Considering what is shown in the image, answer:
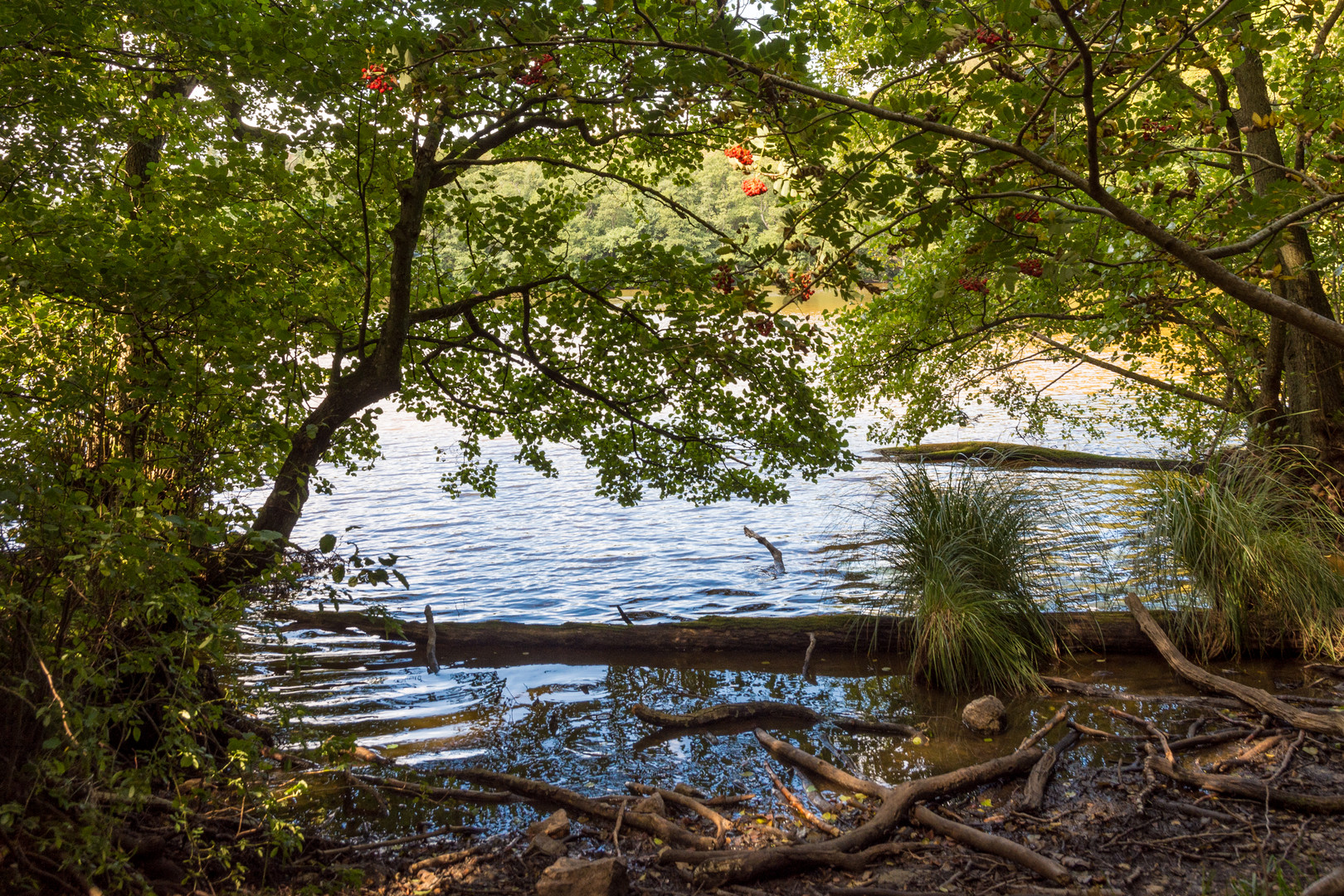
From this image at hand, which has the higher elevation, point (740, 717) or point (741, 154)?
point (741, 154)

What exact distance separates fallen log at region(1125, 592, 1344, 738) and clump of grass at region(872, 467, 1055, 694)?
0.74m

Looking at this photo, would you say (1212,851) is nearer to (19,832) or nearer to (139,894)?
(139,894)

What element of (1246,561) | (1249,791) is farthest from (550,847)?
(1246,561)

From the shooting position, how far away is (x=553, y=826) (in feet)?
14.6

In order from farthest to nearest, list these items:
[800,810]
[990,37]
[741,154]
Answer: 1. [741,154]
2. [800,810]
3. [990,37]

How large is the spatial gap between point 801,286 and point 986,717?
3897mm

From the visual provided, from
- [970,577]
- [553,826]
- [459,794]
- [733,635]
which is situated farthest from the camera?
[733,635]

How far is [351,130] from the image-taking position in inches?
190

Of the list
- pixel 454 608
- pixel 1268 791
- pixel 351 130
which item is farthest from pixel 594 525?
pixel 1268 791

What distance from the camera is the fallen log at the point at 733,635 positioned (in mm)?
6938

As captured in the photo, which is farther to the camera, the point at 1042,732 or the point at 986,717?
the point at 986,717

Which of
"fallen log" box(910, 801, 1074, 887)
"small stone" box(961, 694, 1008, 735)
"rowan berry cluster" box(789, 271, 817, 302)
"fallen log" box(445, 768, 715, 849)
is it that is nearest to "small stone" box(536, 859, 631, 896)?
"fallen log" box(445, 768, 715, 849)

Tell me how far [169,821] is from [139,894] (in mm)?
785

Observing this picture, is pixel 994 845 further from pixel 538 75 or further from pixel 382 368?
pixel 382 368
